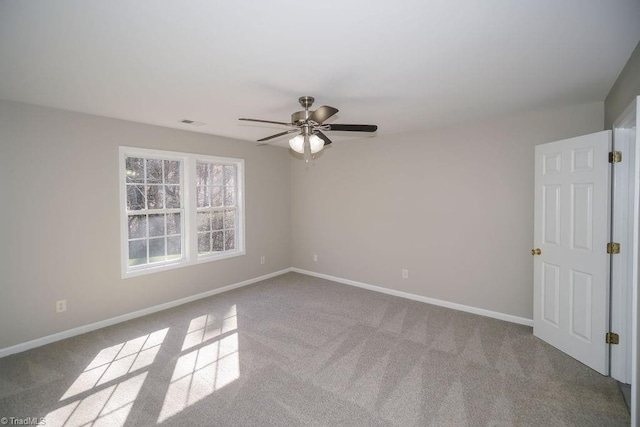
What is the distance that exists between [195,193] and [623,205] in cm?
476

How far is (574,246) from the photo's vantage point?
2855 millimetres

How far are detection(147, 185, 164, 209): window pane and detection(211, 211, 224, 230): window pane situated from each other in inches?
32.9

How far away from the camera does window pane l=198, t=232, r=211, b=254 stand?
183 inches

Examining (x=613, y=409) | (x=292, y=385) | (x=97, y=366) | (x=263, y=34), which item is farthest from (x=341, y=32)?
(x=97, y=366)

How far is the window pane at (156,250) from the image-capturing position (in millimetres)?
4109

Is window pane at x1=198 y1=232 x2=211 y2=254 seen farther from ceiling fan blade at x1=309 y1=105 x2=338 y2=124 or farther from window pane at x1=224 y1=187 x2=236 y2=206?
ceiling fan blade at x1=309 y1=105 x2=338 y2=124

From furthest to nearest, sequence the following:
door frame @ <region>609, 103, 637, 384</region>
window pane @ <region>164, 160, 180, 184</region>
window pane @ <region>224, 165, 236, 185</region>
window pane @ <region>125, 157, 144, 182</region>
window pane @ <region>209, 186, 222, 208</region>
→ window pane @ <region>224, 165, 236, 185</region>
window pane @ <region>209, 186, 222, 208</region>
window pane @ <region>164, 160, 180, 184</region>
window pane @ <region>125, 157, 144, 182</region>
door frame @ <region>609, 103, 637, 384</region>

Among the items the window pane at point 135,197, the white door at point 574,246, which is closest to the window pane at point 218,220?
the window pane at point 135,197

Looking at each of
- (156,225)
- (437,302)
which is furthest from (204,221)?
(437,302)

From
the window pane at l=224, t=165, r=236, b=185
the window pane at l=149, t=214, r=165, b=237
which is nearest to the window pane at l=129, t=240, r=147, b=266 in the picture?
the window pane at l=149, t=214, r=165, b=237

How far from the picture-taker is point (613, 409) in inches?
84.9

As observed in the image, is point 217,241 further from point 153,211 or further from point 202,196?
point 153,211

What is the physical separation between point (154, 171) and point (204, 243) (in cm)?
128

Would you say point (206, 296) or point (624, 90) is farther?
point (206, 296)
